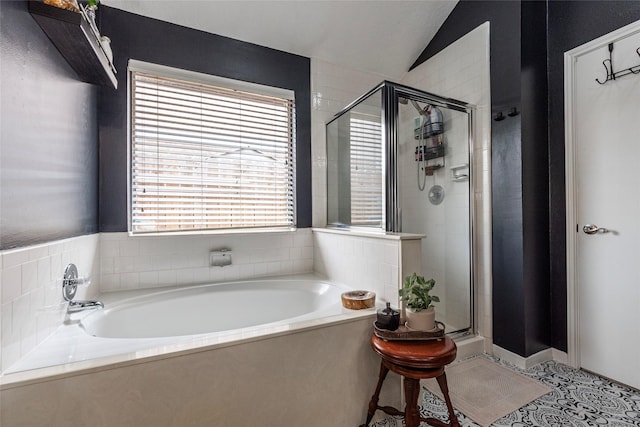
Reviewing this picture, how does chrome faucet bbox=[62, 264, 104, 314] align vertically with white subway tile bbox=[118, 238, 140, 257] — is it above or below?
below

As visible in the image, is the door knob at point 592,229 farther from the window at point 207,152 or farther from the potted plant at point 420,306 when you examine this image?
the window at point 207,152

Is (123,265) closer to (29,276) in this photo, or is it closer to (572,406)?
(29,276)

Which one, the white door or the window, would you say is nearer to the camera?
the white door

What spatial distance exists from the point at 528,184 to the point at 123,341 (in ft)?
8.14

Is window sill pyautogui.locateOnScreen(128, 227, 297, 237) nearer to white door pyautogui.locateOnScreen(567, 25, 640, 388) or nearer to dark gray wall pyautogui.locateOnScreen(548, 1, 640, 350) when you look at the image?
dark gray wall pyautogui.locateOnScreen(548, 1, 640, 350)

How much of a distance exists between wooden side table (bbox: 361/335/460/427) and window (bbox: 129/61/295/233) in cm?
150

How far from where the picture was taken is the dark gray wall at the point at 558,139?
1958mm

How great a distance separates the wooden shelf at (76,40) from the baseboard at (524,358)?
305cm

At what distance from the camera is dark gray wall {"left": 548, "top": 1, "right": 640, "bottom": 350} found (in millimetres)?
1958

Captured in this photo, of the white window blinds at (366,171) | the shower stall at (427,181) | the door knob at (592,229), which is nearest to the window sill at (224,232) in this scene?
the shower stall at (427,181)

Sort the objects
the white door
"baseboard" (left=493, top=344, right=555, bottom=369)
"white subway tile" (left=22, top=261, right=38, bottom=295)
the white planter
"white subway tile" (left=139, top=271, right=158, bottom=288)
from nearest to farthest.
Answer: "white subway tile" (left=22, top=261, right=38, bottom=295) < the white planter < the white door < "baseboard" (left=493, top=344, right=555, bottom=369) < "white subway tile" (left=139, top=271, right=158, bottom=288)

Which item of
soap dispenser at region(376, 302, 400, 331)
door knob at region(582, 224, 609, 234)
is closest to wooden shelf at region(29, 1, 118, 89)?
soap dispenser at region(376, 302, 400, 331)

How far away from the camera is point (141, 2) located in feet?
6.61

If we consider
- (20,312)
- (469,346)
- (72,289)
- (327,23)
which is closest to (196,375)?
(20,312)
